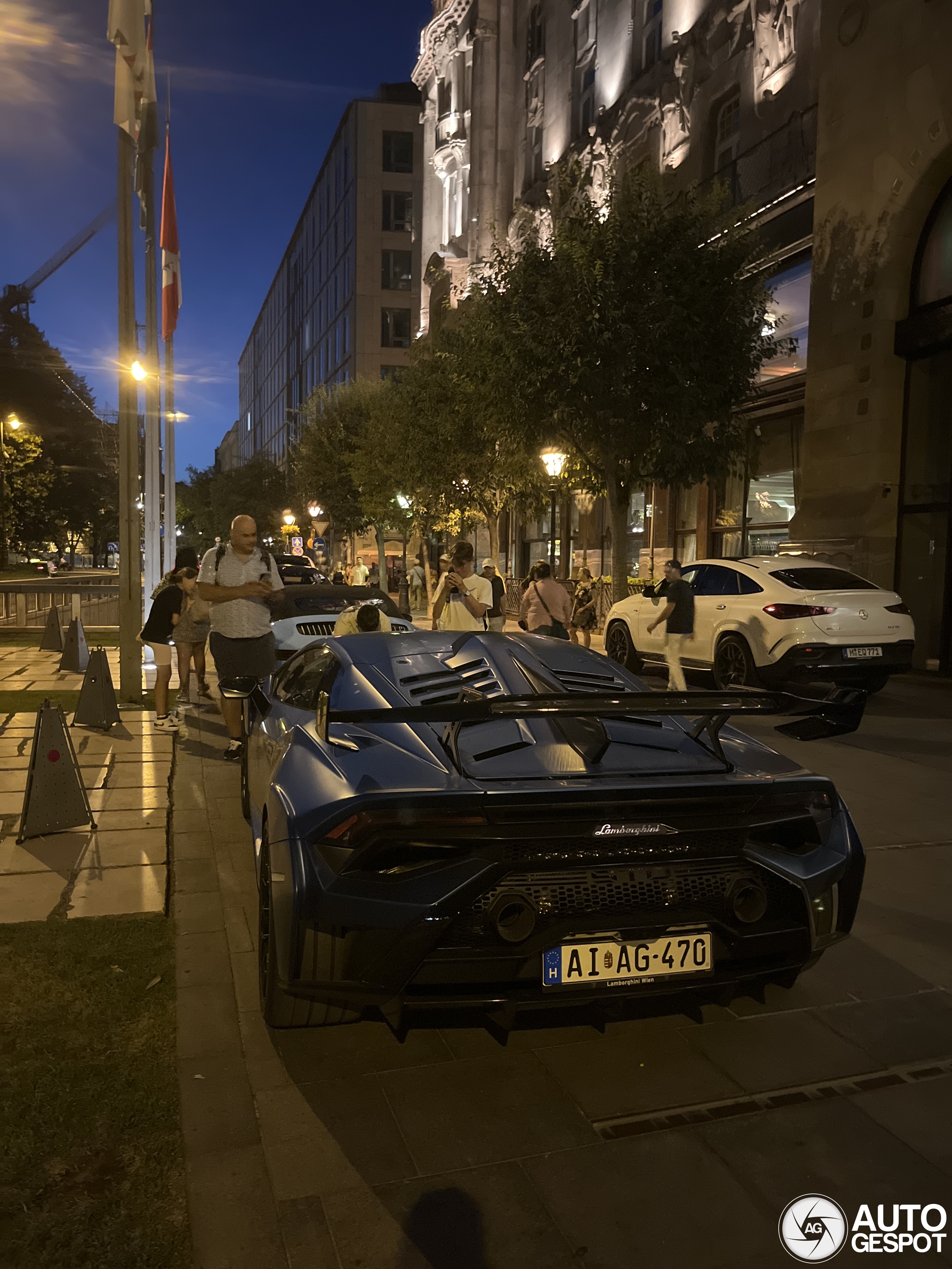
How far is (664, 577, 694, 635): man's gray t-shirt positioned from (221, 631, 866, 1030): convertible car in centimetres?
839

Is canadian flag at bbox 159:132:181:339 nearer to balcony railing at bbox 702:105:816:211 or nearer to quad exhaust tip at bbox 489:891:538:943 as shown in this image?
balcony railing at bbox 702:105:816:211

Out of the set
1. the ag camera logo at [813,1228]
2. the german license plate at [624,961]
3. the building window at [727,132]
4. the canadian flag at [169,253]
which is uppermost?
the building window at [727,132]

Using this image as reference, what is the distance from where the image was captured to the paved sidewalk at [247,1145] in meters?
2.33

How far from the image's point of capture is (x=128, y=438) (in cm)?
1050

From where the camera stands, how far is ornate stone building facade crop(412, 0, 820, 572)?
19266 millimetres

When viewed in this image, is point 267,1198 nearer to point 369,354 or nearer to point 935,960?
point 935,960

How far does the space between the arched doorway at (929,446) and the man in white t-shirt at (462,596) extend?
894cm

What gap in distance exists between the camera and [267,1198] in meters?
2.51

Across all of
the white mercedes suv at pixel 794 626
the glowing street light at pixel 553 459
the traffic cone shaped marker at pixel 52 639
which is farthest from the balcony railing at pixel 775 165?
the traffic cone shaped marker at pixel 52 639

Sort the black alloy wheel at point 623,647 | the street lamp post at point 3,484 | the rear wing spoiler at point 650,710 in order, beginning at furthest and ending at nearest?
the street lamp post at point 3,484
the black alloy wheel at point 623,647
the rear wing spoiler at point 650,710

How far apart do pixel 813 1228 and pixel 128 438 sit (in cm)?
1000

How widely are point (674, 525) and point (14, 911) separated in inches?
839

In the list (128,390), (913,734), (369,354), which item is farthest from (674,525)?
(369,354)

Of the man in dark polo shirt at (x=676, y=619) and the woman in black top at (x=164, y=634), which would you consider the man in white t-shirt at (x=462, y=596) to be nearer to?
the woman in black top at (x=164, y=634)
